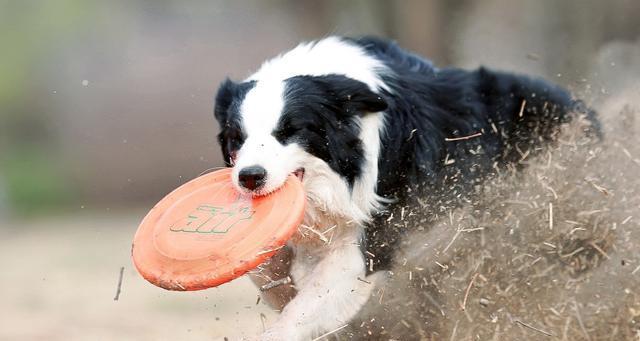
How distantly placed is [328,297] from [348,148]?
2.77 feet

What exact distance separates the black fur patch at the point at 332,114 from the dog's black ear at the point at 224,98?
0.39 metres

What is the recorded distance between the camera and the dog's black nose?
5.04 meters

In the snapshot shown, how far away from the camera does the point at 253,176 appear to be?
5051mm

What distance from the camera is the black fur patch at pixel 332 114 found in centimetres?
536

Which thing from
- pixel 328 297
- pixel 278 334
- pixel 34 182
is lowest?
pixel 34 182

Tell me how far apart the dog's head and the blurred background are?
23.2 feet

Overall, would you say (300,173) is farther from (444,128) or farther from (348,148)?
(444,128)

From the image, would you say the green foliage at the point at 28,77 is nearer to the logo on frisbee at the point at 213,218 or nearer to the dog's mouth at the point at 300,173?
the logo on frisbee at the point at 213,218

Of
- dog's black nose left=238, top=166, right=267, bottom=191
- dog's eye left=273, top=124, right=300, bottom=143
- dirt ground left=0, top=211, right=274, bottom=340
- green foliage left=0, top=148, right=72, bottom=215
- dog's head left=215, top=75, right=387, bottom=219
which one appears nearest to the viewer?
dog's black nose left=238, top=166, right=267, bottom=191

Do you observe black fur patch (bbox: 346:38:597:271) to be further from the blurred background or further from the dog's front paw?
the blurred background

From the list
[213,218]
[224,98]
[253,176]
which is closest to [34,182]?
[224,98]

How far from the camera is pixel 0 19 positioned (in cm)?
1739

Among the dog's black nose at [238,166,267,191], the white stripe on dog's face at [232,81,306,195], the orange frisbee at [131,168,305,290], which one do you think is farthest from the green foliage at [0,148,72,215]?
the dog's black nose at [238,166,267,191]

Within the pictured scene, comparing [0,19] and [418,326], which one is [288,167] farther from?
[0,19]
